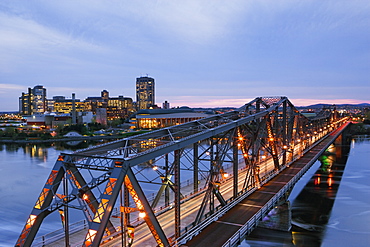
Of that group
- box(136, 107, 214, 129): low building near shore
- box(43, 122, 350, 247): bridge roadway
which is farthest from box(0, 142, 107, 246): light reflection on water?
box(136, 107, 214, 129): low building near shore

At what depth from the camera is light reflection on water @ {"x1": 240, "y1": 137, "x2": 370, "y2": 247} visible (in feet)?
104

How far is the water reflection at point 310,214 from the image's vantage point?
31.4m

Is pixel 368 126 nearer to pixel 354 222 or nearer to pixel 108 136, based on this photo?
pixel 108 136

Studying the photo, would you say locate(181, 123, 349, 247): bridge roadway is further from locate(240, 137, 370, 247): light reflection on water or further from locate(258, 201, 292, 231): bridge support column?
locate(240, 137, 370, 247): light reflection on water

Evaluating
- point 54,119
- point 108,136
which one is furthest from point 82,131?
point 54,119

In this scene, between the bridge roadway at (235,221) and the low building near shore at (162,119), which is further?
the low building near shore at (162,119)

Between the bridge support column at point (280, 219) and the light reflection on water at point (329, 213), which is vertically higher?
the bridge support column at point (280, 219)

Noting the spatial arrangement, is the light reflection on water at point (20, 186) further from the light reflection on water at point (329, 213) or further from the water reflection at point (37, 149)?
the light reflection on water at point (329, 213)

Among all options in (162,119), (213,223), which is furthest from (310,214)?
(162,119)

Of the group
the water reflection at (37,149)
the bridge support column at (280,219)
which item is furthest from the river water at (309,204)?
the water reflection at (37,149)

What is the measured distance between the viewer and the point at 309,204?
4331 centimetres

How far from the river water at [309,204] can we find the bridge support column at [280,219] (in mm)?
629

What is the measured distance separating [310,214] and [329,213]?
271 centimetres

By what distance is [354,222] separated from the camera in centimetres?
3659
